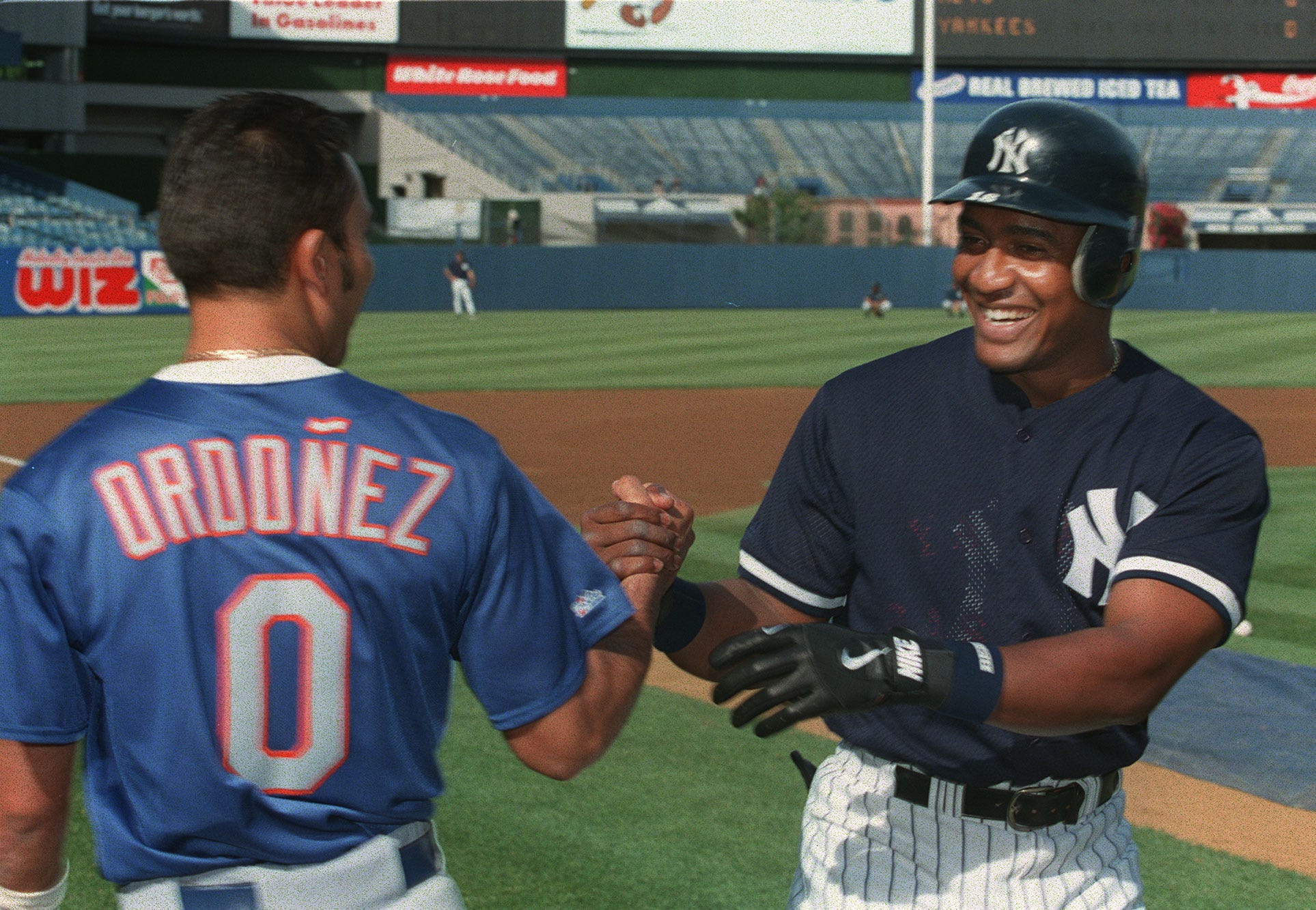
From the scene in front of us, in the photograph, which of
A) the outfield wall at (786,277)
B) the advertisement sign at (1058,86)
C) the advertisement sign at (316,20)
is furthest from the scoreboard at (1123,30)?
the advertisement sign at (316,20)

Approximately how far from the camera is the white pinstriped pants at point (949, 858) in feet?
7.77

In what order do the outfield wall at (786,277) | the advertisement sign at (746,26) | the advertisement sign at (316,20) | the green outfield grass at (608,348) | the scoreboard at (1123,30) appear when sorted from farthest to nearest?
the advertisement sign at (746,26)
the scoreboard at (1123,30)
the advertisement sign at (316,20)
the outfield wall at (786,277)
the green outfield grass at (608,348)

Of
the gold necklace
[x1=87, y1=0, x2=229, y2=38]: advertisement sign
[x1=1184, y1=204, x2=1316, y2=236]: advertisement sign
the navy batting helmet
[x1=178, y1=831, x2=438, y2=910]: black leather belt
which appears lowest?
[x1=178, y1=831, x2=438, y2=910]: black leather belt

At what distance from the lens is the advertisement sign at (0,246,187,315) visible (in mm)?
29594

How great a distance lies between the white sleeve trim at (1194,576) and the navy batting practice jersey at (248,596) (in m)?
0.96

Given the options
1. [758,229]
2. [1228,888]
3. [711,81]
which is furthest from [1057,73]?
[1228,888]

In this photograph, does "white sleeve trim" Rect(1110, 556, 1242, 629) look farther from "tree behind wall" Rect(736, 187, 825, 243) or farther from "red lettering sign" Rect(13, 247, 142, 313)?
"tree behind wall" Rect(736, 187, 825, 243)

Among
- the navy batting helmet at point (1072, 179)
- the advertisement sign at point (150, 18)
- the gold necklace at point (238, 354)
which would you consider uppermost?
the advertisement sign at point (150, 18)

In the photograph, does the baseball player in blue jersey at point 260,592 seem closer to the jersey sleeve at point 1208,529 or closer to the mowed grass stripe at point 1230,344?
the jersey sleeve at point 1208,529

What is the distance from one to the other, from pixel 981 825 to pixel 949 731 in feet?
0.54

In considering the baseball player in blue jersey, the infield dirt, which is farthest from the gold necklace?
the infield dirt

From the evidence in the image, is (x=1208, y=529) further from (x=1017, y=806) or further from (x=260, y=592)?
(x=260, y=592)

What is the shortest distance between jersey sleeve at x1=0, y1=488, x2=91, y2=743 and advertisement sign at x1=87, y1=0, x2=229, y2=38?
164 ft

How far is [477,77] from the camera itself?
52.3 metres
